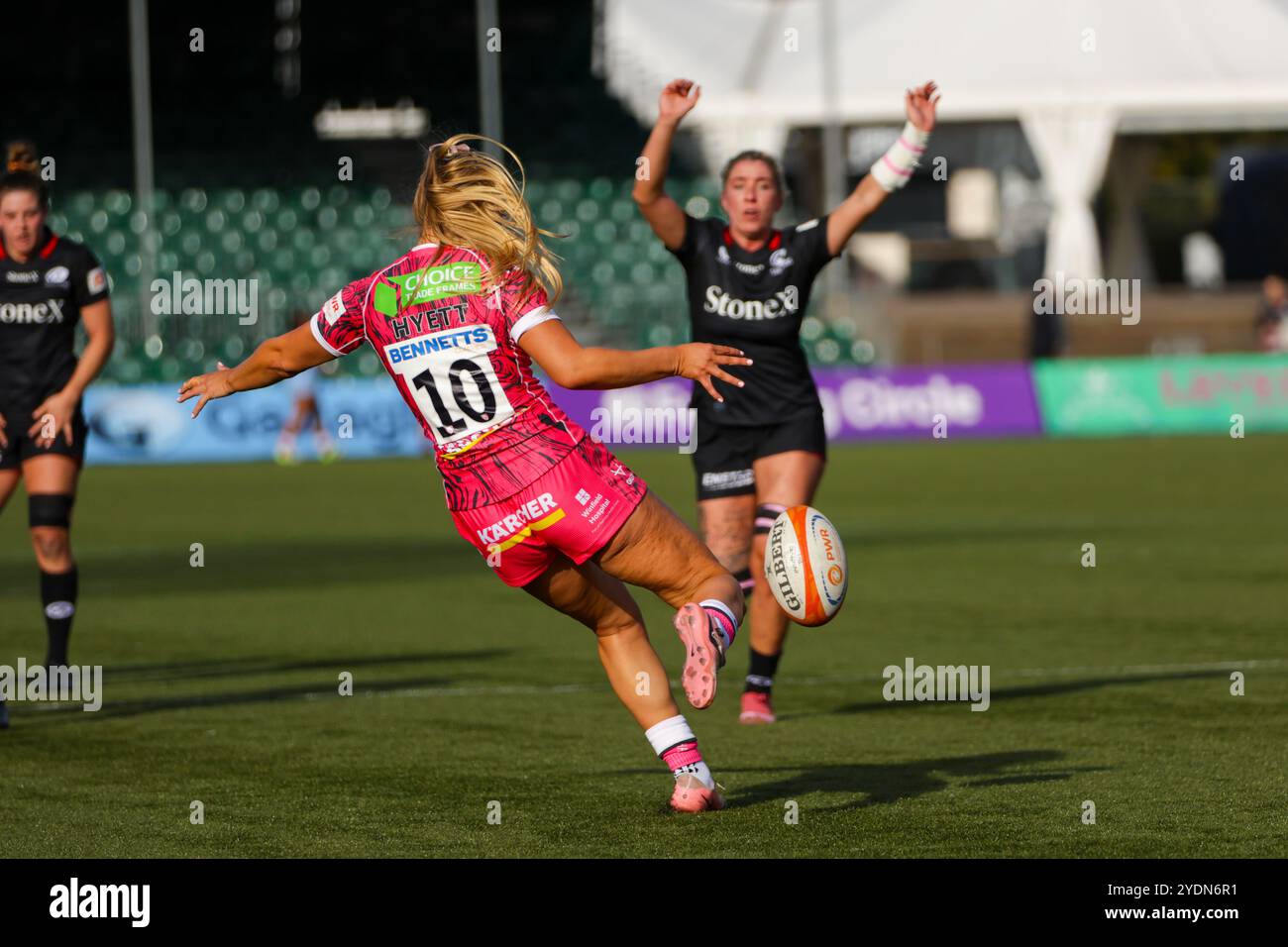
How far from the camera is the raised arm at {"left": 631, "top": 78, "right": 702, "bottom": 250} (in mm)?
8203

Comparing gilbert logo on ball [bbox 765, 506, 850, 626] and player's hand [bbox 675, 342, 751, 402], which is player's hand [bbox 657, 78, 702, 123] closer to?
gilbert logo on ball [bbox 765, 506, 850, 626]

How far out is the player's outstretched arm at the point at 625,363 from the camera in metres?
6.14

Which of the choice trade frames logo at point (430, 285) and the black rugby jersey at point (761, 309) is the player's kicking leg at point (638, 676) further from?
the black rugby jersey at point (761, 309)

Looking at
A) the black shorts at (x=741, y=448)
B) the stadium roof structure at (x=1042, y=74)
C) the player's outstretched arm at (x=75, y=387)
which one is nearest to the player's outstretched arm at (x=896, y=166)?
the black shorts at (x=741, y=448)

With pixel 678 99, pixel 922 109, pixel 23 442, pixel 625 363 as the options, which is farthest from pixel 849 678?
pixel 625 363

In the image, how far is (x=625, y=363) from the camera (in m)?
6.21

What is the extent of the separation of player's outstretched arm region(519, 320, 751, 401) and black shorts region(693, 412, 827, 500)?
3.09m

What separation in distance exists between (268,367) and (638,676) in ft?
5.08

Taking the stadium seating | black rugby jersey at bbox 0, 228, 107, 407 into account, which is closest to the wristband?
black rugby jersey at bbox 0, 228, 107, 407

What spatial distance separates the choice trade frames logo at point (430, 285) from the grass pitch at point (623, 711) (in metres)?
1.63

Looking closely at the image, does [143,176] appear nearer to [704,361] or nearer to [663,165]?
[663,165]

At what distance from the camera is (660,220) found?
30.4ft

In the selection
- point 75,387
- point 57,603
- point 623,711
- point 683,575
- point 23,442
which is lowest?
point 623,711
